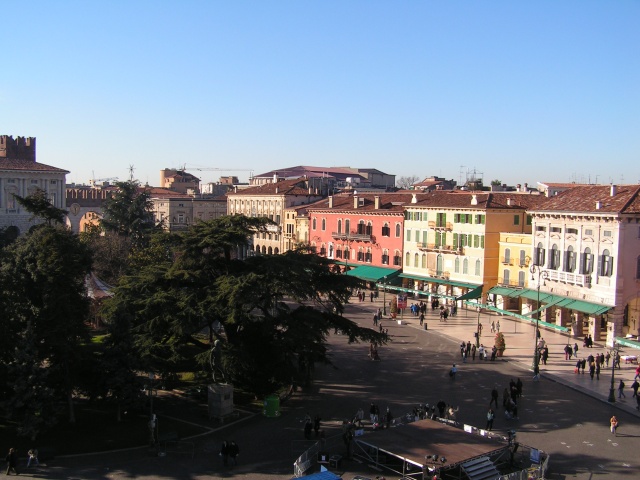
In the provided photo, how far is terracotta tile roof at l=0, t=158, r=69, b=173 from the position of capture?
293 ft

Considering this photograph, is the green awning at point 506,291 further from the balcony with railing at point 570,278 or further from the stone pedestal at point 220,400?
the stone pedestal at point 220,400

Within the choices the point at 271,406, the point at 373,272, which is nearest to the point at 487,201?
the point at 373,272

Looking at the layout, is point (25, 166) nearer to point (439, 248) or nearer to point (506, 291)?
point (439, 248)

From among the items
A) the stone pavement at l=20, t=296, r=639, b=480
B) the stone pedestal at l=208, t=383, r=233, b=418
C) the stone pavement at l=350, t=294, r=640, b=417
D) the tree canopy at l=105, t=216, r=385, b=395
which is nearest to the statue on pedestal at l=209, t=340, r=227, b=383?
the tree canopy at l=105, t=216, r=385, b=395

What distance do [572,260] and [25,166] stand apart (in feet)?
219

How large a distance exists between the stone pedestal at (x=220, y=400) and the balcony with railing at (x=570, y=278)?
92.5 ft

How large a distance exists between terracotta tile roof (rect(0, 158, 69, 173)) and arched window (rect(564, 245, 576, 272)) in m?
64.3

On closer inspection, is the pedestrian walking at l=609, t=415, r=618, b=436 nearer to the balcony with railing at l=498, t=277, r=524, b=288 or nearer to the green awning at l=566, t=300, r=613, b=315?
the green awning at l=566, t=300, r=613, b=315

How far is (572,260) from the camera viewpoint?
5162cm

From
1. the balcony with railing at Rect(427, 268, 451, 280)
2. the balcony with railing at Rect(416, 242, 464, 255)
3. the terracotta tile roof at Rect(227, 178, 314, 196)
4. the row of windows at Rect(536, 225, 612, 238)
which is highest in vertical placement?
the terracotta tile roof at Rect(227, 178, 314, 196)

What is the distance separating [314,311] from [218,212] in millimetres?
86457

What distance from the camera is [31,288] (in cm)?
A: 2969

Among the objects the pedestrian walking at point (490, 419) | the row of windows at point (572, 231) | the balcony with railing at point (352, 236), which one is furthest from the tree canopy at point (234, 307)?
the balcony with railing at point (352, 236)

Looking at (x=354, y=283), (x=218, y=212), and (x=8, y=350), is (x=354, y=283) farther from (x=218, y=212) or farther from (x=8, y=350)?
(x=218, y=212)
